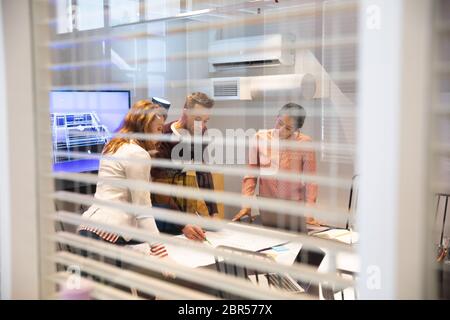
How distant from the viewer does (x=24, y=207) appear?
4.51ft

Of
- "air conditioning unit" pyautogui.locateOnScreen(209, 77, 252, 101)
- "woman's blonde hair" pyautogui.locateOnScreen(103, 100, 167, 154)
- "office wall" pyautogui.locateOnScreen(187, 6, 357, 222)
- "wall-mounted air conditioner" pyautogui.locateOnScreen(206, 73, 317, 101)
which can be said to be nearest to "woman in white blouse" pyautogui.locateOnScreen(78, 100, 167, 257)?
"woman's blonde hair" pyautogui.locateOnScreen(103, 100, 167, 154)

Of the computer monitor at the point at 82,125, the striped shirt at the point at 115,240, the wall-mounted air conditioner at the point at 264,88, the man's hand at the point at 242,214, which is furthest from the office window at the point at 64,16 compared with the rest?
the wall-mounted air conditioner at the point at 264,88

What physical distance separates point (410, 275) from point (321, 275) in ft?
0.51

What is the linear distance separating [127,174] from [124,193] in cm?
8

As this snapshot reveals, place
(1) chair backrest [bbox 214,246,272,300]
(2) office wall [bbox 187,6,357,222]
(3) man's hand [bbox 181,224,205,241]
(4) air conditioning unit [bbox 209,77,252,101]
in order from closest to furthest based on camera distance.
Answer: (2) office wall [bbox 187,6,357,222]
(1) chair backrest [bbox 214,246,272,300]
(3) man's hand [bbox 181,224,205,241]
(4) air conditioning unit [bbox 209,77,252,101]

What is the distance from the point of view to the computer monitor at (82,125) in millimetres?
1596

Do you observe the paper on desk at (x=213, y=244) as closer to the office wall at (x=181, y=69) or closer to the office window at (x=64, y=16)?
the office wall at (x=181, y=69)

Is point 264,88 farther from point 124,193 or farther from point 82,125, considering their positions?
point 124,193

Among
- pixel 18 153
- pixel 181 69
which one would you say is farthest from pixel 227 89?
pixel 18 153

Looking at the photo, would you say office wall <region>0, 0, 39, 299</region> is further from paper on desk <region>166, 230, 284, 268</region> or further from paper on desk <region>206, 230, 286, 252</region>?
paper on desk <region>206, 230, 286, 252</region>

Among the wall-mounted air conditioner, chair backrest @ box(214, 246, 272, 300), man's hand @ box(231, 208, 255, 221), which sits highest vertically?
the wall-mounted air conditioner

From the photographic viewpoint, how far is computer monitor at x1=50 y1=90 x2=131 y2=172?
1596mm

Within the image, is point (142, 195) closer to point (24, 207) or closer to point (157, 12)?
point (24, 207)

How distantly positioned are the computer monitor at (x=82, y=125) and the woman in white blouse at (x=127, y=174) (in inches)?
2.0
